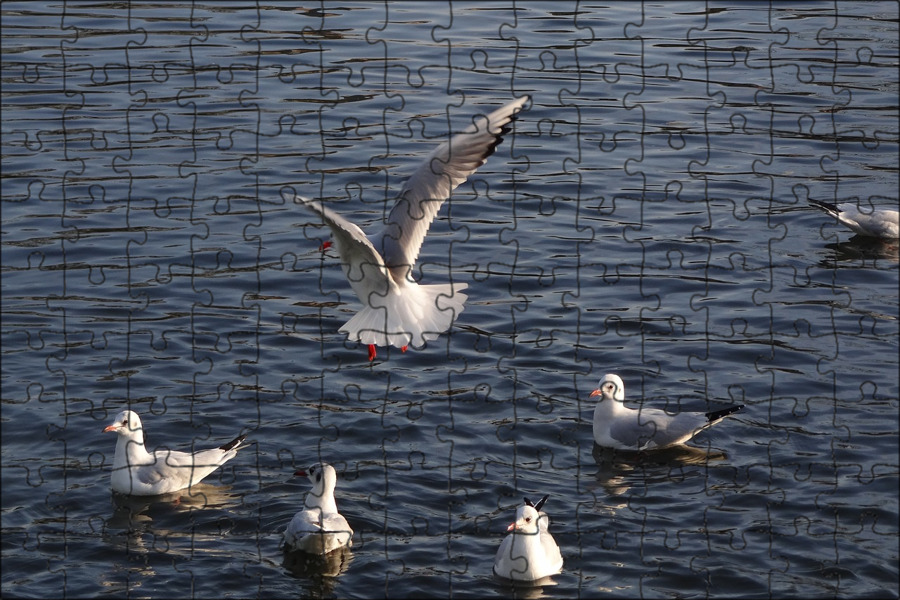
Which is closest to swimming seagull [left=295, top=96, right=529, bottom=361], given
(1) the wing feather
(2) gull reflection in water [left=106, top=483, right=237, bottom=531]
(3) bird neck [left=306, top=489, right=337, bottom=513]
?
(1) the wing feather

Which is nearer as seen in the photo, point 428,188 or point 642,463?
point 428,188

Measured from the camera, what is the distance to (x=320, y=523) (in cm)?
1227

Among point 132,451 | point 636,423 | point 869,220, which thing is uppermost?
point 869,220

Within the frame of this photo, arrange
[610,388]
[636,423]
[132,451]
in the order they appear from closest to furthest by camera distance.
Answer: [132,451] → [636,423] → [610,388]

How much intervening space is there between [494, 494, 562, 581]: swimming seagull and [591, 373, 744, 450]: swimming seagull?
242 cm

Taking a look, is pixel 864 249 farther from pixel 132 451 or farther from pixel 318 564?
pixel 132 451

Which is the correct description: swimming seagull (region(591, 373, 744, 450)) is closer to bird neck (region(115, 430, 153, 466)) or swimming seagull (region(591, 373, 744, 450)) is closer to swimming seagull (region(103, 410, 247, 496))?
swimming seagull (region(103, 410, 247, 496))

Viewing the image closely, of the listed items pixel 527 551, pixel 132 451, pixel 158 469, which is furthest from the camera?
pixel 132 451

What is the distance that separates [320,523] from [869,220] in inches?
382

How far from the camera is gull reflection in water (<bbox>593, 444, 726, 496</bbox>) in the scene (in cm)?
1387

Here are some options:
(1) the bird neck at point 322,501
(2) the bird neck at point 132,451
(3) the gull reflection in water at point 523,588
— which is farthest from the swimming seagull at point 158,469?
(3) the gull reflection in water at point 523,588
